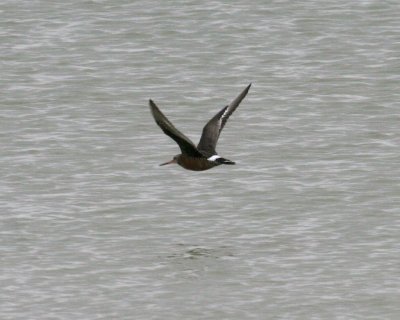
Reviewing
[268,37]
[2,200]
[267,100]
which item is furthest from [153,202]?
[268,37]

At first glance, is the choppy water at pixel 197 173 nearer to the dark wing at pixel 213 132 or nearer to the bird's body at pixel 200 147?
the bird's body at pixel 200 147

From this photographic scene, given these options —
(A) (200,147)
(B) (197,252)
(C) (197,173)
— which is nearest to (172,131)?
(B) (197,252)

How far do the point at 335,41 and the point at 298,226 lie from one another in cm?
1173

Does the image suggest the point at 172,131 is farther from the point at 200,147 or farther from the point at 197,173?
the point at 197,173

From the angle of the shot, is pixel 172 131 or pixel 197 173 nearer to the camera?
pixel 172 131

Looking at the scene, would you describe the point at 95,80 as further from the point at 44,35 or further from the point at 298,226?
the point at 298,226

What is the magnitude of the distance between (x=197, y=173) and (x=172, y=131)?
4.71 metres

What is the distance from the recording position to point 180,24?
32219 mm

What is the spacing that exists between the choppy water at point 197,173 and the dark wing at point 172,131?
106 cm

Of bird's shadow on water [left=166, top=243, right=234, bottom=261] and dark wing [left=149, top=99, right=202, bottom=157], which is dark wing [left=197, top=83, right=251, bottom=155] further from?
bird's shadow on water [left=166, top=243, right=234, bottom=261]

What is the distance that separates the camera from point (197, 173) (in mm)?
22562

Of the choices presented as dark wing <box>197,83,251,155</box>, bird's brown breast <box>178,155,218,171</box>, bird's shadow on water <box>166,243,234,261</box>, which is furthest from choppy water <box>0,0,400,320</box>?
dark wing <box>197,83,251,155</box>

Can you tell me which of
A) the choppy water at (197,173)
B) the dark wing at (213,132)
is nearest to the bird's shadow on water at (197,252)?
the choppy water at (197,173)

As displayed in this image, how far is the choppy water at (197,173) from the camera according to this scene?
56.5 ft
